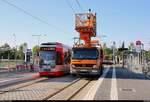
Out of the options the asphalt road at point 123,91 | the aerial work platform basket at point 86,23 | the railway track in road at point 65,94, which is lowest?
the railway track in road at point 65,94

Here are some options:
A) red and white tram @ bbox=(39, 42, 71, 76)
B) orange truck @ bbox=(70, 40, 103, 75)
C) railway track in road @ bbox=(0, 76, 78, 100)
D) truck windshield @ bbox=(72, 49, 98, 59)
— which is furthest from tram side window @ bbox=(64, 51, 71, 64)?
railway track in road @ bbox=(0, 76, 78, 100)

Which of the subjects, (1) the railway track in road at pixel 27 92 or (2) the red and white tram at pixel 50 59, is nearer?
(1) the railway track in road at pixel 27 92

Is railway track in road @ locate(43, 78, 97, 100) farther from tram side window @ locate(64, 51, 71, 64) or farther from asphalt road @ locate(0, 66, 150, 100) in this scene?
tram side window @ locate(64, 51, 71, 64)

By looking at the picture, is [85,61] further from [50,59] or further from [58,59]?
[50,59]

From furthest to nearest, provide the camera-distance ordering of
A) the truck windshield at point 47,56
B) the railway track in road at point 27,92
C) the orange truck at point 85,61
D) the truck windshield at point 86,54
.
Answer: the truck windshield at point 47,56
the truck windshield at point 86,54
the orange truck at point 85,61
the railway track in road at point 27,92

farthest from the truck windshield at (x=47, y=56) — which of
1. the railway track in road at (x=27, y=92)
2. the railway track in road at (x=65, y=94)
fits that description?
the railway track in road at (x=65, y=94)

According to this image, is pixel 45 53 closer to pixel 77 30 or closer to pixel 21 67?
pixel 77 30

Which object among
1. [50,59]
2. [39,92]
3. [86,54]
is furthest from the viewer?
[50,59]

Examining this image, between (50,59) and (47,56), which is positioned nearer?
(50,59)

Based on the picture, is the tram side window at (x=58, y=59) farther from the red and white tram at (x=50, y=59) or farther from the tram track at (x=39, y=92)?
the tram track at (x=39, y=92)

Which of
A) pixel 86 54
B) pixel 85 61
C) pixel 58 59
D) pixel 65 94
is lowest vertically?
pixel 65 94

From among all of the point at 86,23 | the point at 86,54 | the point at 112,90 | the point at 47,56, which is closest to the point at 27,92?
the point at 112,90

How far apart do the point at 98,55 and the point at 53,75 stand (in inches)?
203

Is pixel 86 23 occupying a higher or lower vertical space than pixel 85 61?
higher
